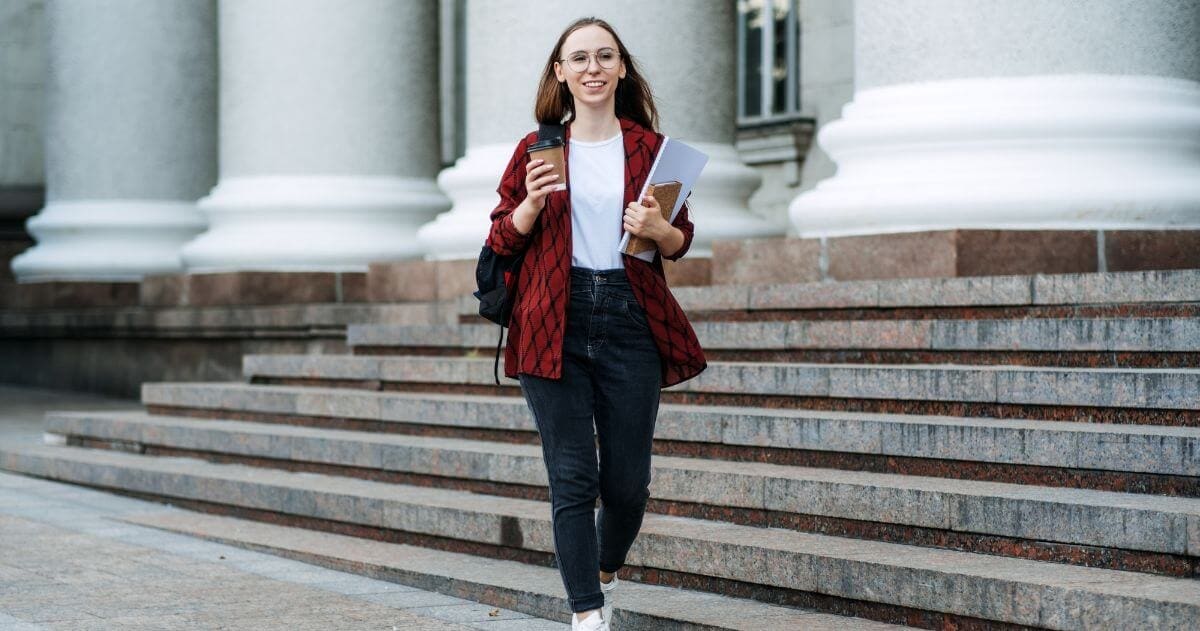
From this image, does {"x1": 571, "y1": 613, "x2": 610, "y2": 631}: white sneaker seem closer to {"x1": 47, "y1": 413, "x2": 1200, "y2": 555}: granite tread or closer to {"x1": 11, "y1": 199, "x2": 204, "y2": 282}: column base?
{"x1": 47, "y1": 413, "x2": 1200, "y2": 555}: granite tread

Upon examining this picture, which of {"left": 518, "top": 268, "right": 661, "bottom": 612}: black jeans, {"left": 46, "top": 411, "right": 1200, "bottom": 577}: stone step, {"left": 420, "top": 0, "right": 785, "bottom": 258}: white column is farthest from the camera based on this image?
{"left": 420, "top": 0, "right": 785, "bottom": 258}: white column

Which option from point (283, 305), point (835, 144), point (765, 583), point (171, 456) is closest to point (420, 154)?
point (283, 305)

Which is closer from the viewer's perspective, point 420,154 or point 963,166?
point 963,166

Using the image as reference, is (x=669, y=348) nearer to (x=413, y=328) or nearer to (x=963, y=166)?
(x=963, y=166)

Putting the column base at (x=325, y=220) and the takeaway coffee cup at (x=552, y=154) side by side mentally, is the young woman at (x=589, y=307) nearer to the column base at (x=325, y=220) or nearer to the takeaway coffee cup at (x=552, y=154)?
the takeaway coffee cup at (x=552, y=154)

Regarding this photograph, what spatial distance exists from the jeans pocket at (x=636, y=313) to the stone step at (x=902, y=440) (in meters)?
1.48

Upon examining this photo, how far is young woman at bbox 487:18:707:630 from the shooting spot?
191 inches

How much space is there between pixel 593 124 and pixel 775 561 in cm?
154

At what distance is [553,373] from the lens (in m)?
4.82

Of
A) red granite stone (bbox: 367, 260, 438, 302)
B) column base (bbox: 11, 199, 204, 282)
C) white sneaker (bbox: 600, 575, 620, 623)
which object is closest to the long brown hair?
white sneaker (bbox: 600, 575, 620, 623)

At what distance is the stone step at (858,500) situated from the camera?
16.4 feet

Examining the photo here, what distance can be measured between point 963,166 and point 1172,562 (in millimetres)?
3353

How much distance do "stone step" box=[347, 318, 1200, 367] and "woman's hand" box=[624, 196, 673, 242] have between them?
228cm

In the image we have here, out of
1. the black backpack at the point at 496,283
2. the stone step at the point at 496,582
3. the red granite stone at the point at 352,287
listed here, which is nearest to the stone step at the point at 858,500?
the stone step at the point at 496,582
